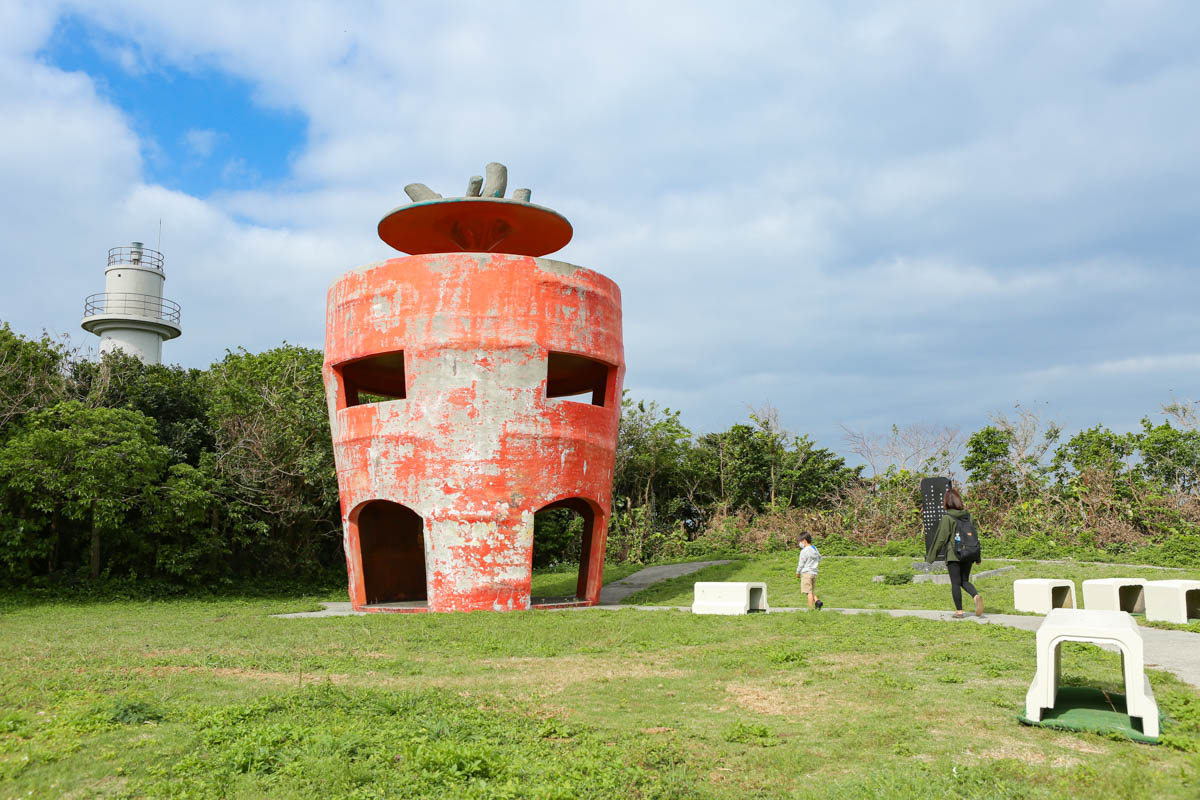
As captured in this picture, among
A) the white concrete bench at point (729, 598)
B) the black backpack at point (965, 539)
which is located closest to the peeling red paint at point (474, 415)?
the white concrete bench at point (729, 598)

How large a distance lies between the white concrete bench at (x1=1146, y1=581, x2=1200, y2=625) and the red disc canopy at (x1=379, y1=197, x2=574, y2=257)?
12.3 metres

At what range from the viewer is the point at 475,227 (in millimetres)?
18938

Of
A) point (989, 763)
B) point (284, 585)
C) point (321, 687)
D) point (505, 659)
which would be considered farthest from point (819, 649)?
point (284, 585)

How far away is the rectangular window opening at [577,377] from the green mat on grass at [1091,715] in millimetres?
11340

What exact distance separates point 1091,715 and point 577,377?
51.0 ft

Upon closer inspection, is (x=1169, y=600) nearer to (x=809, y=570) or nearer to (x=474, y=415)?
(x=809, y=570)

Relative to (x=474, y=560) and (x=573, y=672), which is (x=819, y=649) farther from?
(x=474, y=560)

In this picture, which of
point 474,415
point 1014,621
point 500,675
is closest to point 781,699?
point 500,675

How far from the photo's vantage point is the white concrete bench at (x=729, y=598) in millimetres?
14047

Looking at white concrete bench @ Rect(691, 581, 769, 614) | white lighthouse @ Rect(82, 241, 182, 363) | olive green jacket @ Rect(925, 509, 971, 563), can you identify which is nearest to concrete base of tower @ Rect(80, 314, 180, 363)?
white lighthouse @ Rect(82, 241, 182, 363)

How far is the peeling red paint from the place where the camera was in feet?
50.8

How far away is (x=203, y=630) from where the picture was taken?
517 inches

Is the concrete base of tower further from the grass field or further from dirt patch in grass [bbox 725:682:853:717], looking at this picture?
dirt patch in grass [bbox 725:682:853:717]

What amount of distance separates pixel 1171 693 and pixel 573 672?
5.18 metres
